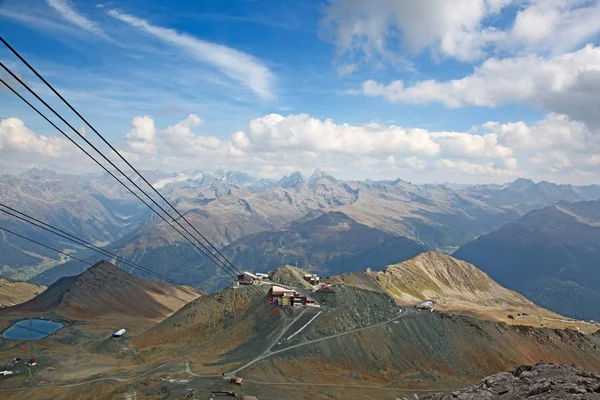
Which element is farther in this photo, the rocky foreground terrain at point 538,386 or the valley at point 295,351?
the valley at point 295,351

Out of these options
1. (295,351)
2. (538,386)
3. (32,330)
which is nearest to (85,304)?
(32,330)

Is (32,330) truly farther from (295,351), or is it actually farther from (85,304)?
(295,351)

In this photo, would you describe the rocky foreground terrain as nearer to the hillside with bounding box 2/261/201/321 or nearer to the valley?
the valley

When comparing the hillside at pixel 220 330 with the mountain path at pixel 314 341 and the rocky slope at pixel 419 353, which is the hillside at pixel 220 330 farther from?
the rocky slope at pixel 419 353

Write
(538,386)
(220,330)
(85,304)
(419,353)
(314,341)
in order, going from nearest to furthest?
(538,386)
(314,341)
(419,353)
(220,330)
(85,304)

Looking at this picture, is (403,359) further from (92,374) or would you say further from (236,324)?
(92,374)

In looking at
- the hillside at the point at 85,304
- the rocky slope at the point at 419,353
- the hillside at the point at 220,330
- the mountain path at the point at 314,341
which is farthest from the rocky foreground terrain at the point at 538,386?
the hillside at the point at 85,304

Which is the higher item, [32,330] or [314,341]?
[32,330]

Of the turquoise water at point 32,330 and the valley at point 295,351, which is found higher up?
the turquoise water at point 32,330

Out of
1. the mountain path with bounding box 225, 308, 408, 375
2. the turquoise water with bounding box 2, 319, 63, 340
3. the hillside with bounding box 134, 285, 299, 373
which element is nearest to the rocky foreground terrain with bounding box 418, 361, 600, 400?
the mountain path with bounding box 225, 308, 408, 375
